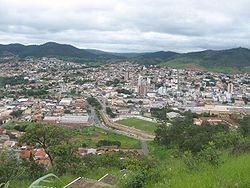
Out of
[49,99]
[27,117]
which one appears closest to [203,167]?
[27,117]

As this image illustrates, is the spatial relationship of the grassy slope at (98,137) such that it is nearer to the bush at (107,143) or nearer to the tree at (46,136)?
the bush at (107,143)

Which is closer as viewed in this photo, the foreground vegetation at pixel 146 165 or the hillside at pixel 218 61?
the foreground vegetation at pixel 146 165

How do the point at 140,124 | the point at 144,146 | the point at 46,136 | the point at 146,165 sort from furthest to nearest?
the point at 140,124 → the point at 144,146 → the point at 46,136 → the point at 146,165

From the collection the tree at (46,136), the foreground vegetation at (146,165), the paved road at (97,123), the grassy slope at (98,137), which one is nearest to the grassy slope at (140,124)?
the paved road at (97,123)

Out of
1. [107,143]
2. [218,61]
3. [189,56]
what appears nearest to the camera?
[107,143]

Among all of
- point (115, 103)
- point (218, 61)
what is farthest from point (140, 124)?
point (218, 61)

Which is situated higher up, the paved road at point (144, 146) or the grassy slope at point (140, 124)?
the paved road at point (144, 146)

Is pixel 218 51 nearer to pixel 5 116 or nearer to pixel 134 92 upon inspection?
pixel 134 92

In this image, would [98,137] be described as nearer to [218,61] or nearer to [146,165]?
[146,165]
